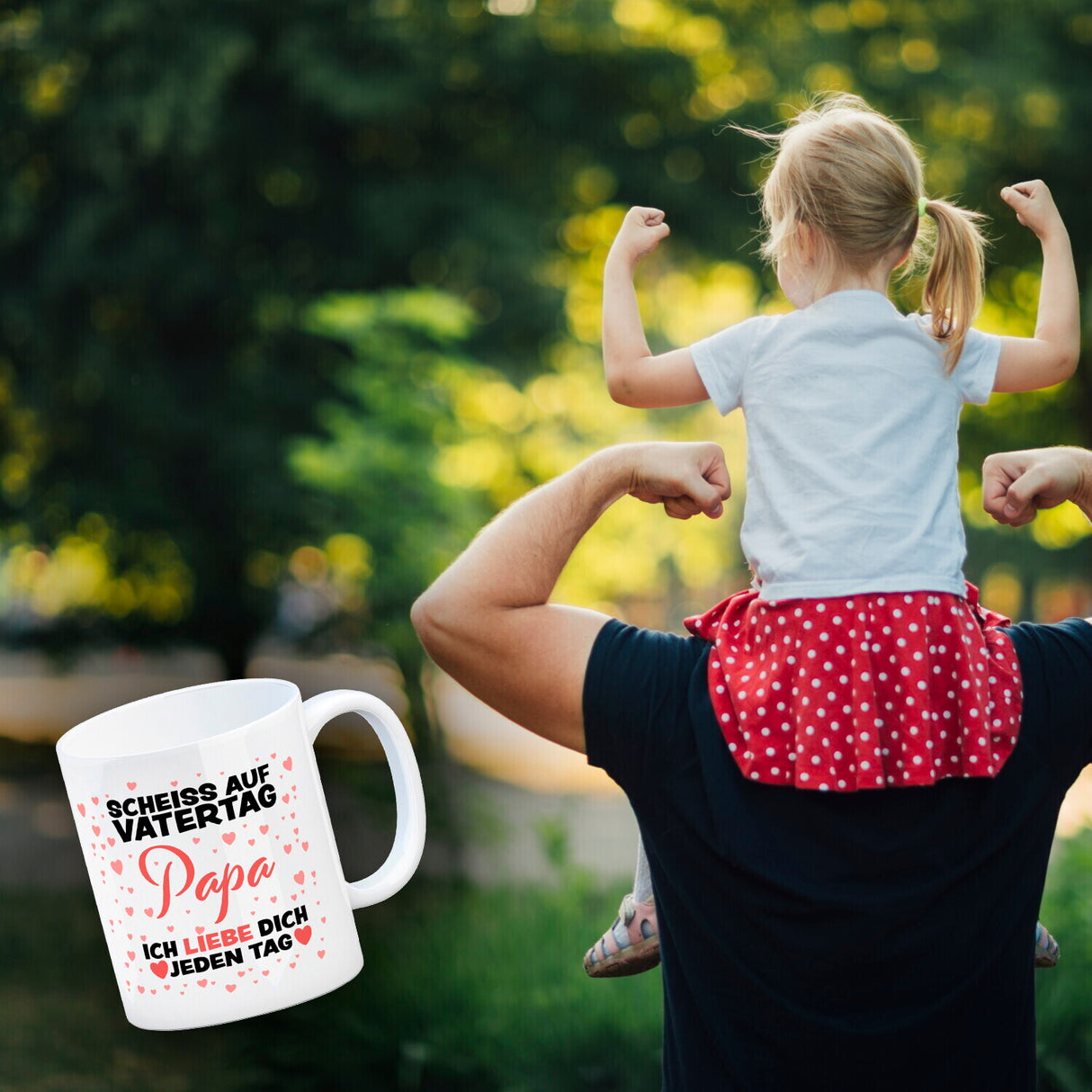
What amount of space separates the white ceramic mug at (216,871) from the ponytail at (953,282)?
0.82 m

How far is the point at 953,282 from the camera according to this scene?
1.39 metres

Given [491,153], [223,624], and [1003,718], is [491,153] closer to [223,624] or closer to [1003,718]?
[223,624]

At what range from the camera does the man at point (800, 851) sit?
129cm

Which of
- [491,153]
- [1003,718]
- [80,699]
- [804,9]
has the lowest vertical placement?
[80,699]

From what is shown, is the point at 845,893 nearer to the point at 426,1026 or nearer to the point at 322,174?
the point at 426,1026

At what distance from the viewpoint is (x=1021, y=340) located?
1.42m

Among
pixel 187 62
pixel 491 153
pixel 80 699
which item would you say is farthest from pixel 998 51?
pixel 80 699

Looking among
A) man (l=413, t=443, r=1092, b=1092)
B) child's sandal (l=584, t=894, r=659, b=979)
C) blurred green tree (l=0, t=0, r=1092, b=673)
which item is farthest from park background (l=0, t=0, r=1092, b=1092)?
man (l=413, t=443, r=1092, b=1092)

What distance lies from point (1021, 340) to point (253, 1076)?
11.8ft

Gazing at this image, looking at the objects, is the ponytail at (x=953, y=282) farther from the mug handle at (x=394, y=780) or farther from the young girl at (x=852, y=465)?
the mug handle at (x=394, y=780)

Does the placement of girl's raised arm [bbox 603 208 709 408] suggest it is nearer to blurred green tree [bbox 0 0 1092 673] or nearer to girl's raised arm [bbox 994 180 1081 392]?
girl's raised arm [bbox 994 180 1081 392]

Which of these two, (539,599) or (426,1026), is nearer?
(539,599)

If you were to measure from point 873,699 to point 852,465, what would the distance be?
254 millimetres

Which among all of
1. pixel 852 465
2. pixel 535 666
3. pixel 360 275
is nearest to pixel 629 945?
pixel 535 666
